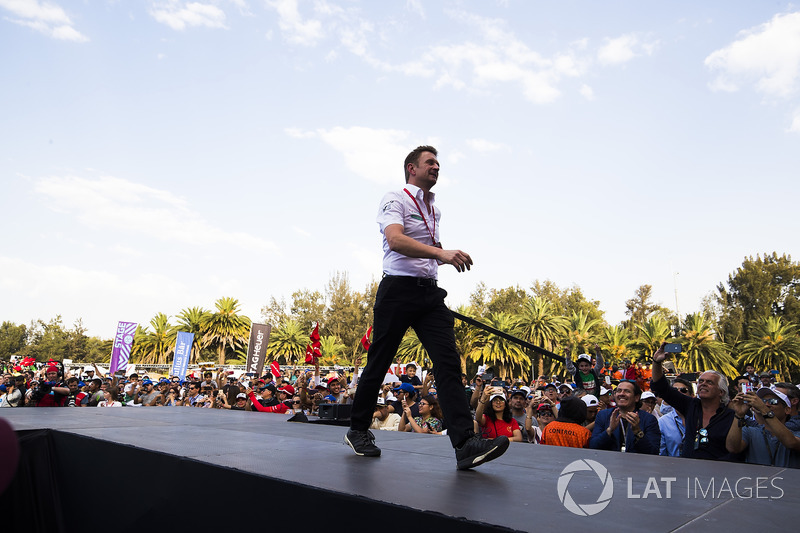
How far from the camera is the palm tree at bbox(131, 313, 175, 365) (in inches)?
1683

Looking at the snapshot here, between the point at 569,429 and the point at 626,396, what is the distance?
0.59 metres

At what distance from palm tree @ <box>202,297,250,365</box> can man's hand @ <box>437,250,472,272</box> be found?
4272cm

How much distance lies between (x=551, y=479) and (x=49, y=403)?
8862 millimetres

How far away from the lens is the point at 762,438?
4.00m

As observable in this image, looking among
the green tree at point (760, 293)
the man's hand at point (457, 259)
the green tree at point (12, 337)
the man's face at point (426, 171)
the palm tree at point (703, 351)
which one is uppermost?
the green tree at point (760, 293)

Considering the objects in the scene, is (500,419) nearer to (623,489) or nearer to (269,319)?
(623,489)

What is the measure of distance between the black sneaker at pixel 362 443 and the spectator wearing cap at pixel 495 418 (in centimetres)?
262

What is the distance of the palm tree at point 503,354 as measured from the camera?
42344mm

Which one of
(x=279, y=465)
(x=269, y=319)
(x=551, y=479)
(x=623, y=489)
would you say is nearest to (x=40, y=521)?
(x=279, y=465)

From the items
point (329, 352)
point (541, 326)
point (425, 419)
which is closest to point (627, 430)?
point (425, 419)

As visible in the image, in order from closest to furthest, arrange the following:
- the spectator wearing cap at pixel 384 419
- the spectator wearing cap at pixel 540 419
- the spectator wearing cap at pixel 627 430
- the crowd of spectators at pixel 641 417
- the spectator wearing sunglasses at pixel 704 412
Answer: the crowd of spectators at pixel 641 417
the spectator wearing sunglasses at pixel 704 412
the spectator wearing cap at pixel 627 430
the spectator wearing cap at pixel 540 419
the spectator wearing cap at pixel 384 419

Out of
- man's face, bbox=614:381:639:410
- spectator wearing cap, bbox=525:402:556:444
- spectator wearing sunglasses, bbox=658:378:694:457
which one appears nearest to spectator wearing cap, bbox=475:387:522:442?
spectator wearing cap, bbox=525:402:556:444

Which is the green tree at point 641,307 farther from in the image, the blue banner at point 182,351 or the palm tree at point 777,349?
the blue banner at point 182,351

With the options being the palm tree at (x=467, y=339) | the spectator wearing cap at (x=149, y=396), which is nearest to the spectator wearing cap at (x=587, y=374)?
the spectator wearing cap at (x=149, y=396)
